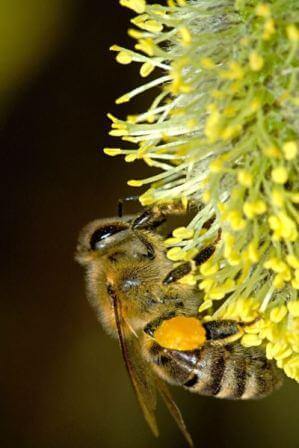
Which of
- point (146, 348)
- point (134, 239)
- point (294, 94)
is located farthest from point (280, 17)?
point (146, 348)

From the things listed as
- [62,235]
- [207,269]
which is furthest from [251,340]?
[62,235]

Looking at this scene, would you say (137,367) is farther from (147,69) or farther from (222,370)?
(147,69)

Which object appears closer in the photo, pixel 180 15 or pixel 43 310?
pixel 180 15

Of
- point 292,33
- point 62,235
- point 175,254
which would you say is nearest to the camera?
point 292,33

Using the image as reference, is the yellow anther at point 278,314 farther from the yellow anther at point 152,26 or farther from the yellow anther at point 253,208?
the yellow anther at point 152,26

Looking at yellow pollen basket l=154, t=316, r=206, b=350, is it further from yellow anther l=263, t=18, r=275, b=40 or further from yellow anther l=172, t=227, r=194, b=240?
yellow anther l=263, t=18, r=275, b=40

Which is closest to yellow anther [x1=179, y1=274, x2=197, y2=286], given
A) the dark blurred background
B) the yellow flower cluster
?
the yellow flower cluster

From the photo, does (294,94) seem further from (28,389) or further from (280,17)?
(28,389)
